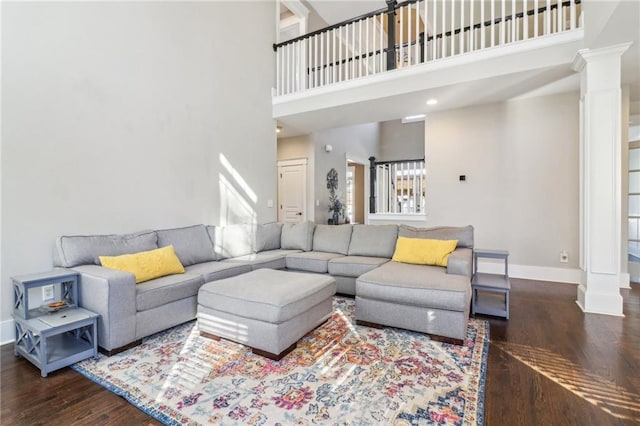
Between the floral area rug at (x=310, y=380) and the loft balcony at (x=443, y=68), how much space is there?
292cm

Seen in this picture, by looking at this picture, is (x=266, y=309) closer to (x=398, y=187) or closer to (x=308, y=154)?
(x=398, y=187)

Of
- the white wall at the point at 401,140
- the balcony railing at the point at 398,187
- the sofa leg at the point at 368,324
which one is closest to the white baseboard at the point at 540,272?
the balcony railing at the point at 398,187

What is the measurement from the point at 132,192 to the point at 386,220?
4.18 metres

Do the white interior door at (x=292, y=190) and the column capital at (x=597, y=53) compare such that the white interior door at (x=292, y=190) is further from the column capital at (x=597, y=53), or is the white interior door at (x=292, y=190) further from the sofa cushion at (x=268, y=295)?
the column capital at (x=597, y=53)

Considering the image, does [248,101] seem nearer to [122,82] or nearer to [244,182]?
[244,182]

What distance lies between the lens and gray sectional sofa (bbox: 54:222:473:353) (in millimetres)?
2309

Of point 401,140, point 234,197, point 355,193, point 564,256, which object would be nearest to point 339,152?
point 355,193

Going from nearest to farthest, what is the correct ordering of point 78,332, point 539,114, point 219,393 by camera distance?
point 219,393, point 78,332, point 539,114

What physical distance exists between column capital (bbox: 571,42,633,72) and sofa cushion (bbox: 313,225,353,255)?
118 inches

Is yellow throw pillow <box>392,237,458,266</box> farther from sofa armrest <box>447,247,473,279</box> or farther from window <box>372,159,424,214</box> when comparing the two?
window <box>372,159,424,214</box>

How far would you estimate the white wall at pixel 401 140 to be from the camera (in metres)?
9.17

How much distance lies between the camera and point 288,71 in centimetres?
529

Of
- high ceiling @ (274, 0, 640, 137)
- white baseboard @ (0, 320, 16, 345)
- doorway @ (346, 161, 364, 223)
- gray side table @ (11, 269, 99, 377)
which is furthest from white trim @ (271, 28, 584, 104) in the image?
doorway @ (346, 161, 364, 223)

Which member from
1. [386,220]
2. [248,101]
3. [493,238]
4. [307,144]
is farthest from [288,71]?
[493,238]
